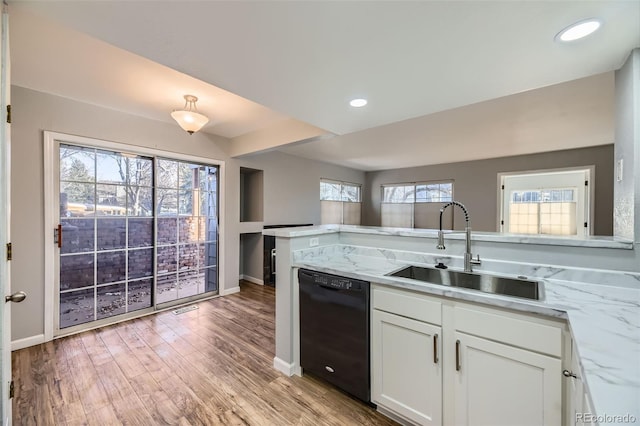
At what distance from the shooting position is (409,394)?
1590 mm

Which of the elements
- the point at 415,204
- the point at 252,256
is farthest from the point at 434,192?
the point at 252,256

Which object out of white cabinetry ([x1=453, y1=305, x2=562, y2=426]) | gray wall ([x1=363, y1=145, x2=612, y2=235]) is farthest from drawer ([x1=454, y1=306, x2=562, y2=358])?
gray wall ([x1=363, y1=145, x2=612, y2=235])

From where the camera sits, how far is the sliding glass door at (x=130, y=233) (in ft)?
9.43

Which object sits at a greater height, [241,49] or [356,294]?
[241,49]

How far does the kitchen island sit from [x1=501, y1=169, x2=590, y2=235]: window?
14.4ft

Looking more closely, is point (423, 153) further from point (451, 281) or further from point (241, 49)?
point (241, 49)

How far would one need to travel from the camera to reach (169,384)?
202 cm

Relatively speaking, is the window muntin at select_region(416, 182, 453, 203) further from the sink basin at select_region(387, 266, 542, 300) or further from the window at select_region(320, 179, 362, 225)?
the sink basin at select_region(387, 266, 542, 300)

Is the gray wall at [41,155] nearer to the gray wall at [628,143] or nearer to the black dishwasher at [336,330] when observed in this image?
the black dishwasher at [336,330]

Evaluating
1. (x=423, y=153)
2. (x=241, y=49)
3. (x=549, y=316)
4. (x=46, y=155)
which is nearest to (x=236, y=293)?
(x=46, y=155)

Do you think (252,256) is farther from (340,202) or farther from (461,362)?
(461,362)

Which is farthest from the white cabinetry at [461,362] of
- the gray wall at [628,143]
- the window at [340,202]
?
the window at [340,202]

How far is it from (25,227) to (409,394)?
3.68m

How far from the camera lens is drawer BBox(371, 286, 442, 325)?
4.90ft
